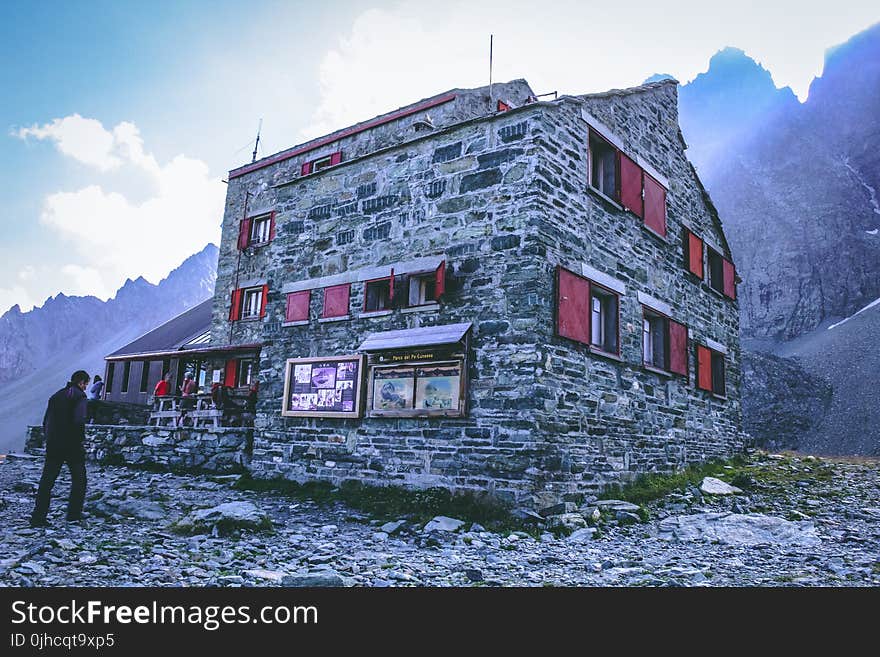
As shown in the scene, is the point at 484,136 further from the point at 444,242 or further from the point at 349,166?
the point at 349,166

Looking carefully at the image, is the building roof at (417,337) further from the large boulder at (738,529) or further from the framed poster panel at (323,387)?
the large boulder at (738,529)

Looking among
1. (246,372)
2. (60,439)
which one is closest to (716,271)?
(60,439)

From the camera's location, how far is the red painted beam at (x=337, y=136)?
19688mm

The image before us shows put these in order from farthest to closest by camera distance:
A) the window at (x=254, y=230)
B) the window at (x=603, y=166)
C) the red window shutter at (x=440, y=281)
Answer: the window at (x=254, y=230) < the window at (x=603, y=166) < the red window shutter at (x=440, y=281)

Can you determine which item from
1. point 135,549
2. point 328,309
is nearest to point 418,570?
point 135,549

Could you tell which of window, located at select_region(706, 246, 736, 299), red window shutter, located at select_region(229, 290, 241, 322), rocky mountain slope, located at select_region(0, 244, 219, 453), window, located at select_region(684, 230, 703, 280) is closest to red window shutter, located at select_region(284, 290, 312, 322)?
window, located at select_region(684, 230, 703, 280)

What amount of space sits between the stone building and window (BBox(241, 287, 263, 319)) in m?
10.6

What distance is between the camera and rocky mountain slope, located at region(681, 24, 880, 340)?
50156 mm

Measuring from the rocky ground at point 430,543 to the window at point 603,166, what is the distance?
230 inches

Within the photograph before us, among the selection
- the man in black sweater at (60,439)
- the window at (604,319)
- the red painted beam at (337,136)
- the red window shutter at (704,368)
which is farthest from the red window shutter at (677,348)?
the man in black sweater at (60,439)

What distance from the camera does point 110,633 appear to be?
295 cm

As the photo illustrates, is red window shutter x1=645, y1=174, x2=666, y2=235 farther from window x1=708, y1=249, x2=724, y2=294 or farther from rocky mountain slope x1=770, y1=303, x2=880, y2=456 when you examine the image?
rocky mountain slope x1=770, y1=303, x2=880, y2=456

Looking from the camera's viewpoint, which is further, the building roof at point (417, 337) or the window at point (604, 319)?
the window at point (604, 319)

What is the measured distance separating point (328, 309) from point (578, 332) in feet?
16.0
